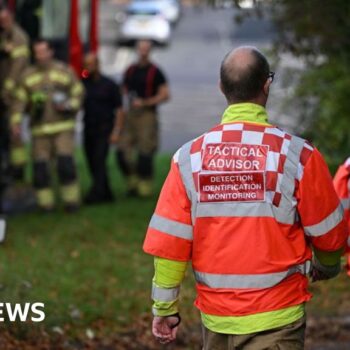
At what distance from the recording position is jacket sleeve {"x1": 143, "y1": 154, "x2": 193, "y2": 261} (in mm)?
5477

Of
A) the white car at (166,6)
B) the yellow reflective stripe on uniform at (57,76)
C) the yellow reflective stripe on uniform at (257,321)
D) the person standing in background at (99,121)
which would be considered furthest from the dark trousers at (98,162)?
the white car at (166,6)

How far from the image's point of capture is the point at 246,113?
5453 mm

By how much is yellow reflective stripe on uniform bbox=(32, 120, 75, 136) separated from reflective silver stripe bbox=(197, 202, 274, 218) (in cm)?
931

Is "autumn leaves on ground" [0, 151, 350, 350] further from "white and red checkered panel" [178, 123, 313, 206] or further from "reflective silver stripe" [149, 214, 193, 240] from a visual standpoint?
"white and red checkered panel" [178, 123, 313, 206]

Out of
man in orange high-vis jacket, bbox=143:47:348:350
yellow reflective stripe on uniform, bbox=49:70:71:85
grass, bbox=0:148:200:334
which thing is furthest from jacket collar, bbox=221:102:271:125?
yellow reflective stripe on uniform, bbox=49:70:71:85

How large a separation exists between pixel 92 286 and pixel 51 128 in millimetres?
3863

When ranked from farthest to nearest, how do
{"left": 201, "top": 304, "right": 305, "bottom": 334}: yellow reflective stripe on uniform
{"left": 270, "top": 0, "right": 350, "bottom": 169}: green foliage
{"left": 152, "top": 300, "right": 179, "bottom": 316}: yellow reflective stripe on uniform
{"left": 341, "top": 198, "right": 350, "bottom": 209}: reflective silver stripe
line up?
{"left": 270, "top": 0, "right": 350, "bottom": 169}: green foliage < {"left": 341, "top": 198, "right": 350, "bottom": 209}: reflective silver stripe < {"left": 152, "top": 300, "right": 179, "bottom": 316}: yellow reflective stripe on uniform < {"left": 201, "top": 304, "right": 305, "bottom": 334}: yellow reflective stripe on uniform

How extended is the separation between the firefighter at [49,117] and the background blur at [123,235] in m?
0.35

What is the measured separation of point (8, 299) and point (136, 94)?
7201 millimetres

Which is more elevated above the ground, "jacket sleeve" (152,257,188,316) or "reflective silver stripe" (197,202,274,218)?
"reflective silver stripe" (197,202,274,218)

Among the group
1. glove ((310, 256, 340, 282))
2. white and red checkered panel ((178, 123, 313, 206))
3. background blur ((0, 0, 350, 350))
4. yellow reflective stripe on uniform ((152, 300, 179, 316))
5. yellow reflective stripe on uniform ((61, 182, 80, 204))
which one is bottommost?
yellow reflective stripe on uniform ((61, 182, 80, 204))

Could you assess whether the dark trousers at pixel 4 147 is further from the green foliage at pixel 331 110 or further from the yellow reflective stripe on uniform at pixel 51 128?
the green foliage at pixel 331 110

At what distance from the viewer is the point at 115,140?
613 inches

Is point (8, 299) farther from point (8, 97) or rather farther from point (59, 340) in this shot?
point (8, 97)
